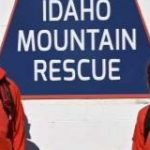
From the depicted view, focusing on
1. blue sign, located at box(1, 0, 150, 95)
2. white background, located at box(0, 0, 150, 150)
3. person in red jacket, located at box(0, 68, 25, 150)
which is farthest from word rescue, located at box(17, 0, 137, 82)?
person in red jacket, located at box(0, 68, 25, 150)

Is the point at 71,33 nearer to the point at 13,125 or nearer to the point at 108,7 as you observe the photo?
the point at 108,7

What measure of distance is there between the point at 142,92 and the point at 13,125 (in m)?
0.98

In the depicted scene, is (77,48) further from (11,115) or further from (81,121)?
(11,115)

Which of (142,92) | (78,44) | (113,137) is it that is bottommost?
(113,137)

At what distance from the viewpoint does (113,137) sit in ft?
15.1

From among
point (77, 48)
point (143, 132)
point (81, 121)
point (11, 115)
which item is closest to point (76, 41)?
point (77, 48)

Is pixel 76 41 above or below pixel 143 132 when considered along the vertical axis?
above

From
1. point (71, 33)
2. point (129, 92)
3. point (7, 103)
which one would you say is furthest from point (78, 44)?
point (7, 103)

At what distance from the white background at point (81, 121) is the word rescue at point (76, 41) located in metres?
0.17

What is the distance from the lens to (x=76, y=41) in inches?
182

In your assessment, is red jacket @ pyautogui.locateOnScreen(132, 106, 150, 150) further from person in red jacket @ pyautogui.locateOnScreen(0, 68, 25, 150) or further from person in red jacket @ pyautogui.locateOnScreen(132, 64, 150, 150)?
person in red jacket @ pyautogui.locateOnScreen(0, 68, 25, 150)

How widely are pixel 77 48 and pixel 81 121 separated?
0.49m

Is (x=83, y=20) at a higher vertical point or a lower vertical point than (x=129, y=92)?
higher

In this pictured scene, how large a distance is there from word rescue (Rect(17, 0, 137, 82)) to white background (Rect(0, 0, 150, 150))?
167mm
